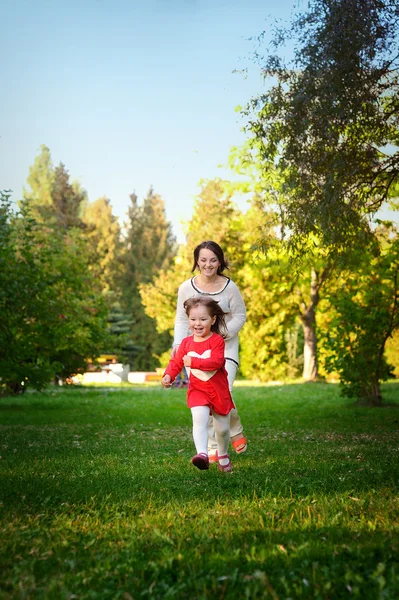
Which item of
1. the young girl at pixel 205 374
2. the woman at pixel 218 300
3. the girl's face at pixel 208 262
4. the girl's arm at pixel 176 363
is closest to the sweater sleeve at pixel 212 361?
the young girl at pixel 205 374

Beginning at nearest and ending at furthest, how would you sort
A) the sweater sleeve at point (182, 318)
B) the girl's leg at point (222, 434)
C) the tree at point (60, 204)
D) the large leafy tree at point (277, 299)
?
the girl's leg at point (222, 434)
the sweater sleeve at point (182, 318)
the large leafy tree at point (277, 299)
the tree at point (60, 204)

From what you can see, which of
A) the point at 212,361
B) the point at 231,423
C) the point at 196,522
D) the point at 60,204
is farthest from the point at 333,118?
the point at 60,204

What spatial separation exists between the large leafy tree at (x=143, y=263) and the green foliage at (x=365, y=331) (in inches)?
1355

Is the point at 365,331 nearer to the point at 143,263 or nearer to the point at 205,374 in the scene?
the point at 205,374

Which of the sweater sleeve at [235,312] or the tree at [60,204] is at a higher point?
the tree at [60,204]

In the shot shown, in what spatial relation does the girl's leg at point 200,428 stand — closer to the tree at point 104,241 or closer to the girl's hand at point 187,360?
the girl's hand at point 187,360

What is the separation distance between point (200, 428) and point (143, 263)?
50400 mm

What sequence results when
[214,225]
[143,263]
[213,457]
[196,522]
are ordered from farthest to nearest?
[143,263]
[214,225]
[213,457]
[196,522]

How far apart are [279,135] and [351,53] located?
65.6 inches

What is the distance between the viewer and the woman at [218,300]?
7.55m

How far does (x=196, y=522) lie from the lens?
4367 millimetres

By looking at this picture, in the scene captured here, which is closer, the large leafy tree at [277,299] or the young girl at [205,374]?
the young girl at [205,374]

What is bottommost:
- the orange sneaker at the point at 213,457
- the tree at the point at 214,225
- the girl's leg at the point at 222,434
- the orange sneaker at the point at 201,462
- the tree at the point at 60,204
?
the orange sneaker at the point at 213,457

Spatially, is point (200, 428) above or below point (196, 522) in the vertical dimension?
above
